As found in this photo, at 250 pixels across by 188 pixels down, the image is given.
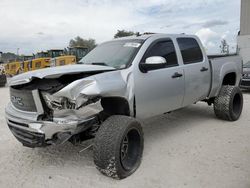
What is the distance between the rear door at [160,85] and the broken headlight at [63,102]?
1.00 metres

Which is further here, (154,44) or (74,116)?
(154,44)

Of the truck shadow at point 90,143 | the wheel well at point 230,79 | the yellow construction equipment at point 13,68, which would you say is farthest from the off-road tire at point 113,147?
the yellow construction equipment at point 13,68

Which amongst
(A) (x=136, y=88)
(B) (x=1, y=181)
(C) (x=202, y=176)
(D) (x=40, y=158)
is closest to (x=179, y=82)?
(A) (x=136, y=88)

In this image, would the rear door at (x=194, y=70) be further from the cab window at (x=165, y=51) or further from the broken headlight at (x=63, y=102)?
the broken headlight at (x=63, y=102)

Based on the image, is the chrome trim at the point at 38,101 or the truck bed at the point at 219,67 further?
the truck bed at the point at 219,67

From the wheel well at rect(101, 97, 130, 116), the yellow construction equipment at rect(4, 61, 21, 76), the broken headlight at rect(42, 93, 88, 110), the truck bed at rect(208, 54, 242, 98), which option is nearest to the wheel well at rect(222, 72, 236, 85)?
the truck bed at rect(208, 54, 242, 98)

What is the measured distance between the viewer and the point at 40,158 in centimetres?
426

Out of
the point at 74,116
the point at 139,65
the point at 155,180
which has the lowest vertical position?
the point at 155,180

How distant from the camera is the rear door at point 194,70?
506 cm

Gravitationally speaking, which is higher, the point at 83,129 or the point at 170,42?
the point at 170,42

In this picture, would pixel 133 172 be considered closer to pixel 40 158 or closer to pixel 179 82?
pixel 40 158

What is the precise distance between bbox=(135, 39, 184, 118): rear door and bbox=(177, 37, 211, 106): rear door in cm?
24

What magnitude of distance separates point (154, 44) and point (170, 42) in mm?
524

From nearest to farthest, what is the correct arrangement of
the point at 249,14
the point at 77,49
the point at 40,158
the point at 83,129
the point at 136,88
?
1. the point at 83,129
2. the point at 136,88
3. the point at 40,158
4. the point at 249,14
5. the point at 77,49
